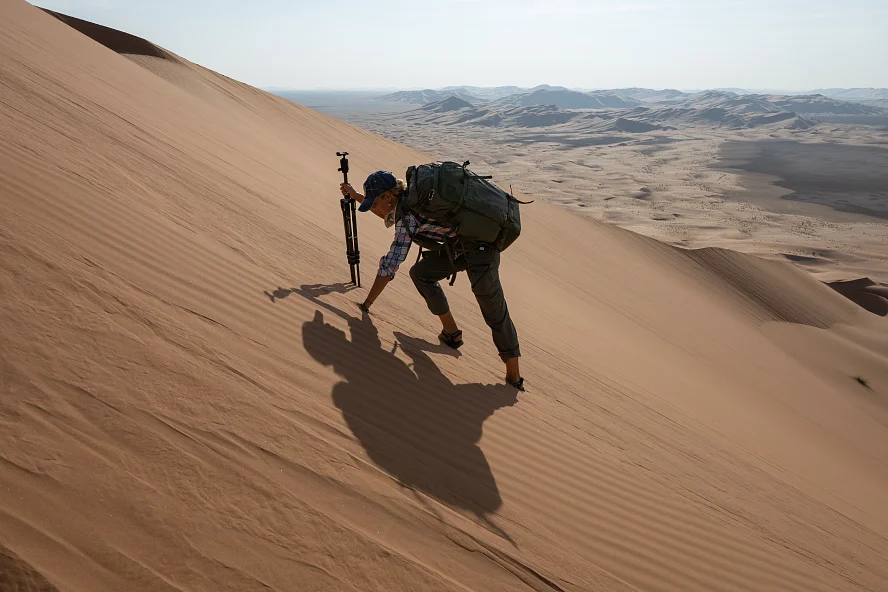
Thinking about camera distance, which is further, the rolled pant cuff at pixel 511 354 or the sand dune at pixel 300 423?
the rolled pant cuff at pixel 511 354

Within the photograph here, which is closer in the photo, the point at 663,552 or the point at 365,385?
the point at 663,552

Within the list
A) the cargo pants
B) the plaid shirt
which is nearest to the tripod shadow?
the plaid shirt

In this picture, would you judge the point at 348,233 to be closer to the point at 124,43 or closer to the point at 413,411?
the point at 413,411

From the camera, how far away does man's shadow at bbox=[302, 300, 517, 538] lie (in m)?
2.66

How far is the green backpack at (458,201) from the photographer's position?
3314 millimetres

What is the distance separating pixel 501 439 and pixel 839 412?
6566 mm

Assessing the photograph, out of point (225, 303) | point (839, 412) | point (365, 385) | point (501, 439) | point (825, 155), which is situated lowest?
point (839, 412)

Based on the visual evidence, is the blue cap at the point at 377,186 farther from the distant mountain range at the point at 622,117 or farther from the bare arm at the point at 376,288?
the distant mountain range at the point at 622,117

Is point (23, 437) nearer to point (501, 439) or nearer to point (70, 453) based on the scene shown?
point (70, 453)

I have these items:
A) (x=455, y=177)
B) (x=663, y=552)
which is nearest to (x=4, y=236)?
(x=455, y=177)

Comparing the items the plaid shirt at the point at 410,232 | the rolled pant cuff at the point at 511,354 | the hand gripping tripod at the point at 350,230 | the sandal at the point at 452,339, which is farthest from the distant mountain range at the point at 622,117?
the plaid shirt at the point at 410,232

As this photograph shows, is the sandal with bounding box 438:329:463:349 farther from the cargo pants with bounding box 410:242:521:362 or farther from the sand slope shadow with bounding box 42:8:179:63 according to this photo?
the sand slope shadow with bounding box 42:8:179:63

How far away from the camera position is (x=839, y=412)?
7410mm

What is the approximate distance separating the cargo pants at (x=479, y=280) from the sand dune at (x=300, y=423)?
0.37 m
